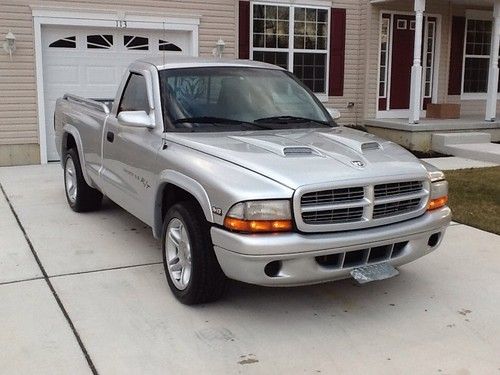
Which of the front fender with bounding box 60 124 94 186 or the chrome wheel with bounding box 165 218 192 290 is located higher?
the front fender with bounding box 60 124 94 186

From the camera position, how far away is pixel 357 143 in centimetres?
444

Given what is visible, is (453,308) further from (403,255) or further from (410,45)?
(410,45)

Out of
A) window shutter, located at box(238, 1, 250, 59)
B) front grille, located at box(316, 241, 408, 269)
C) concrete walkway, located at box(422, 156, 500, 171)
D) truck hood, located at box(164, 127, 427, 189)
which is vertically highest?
window shutter, located at box(238, 1, 250, 59)

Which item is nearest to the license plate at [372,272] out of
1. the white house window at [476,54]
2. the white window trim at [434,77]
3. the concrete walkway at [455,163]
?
the concrete walkway at [455,163]

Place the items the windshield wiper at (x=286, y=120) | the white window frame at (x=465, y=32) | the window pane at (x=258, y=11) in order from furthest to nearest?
the white window frame at (x=465, y=32) < the window pane at (x=258, y=11) < the windshield wiper at (x=286, y=120)

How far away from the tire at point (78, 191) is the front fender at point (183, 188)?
2378 millimetres

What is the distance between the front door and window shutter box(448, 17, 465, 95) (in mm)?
510

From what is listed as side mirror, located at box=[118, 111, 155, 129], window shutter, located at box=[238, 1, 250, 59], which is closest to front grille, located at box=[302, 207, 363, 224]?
side mirror, located at box=[118, 111, 155, 129]

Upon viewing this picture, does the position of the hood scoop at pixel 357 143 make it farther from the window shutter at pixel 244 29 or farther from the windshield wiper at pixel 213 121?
the window shutter at pixel 244 29

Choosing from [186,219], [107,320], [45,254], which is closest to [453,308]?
[186,219]

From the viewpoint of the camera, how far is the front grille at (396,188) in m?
3.95

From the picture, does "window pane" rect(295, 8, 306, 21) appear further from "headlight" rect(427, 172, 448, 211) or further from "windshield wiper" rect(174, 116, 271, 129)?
"headlight" rect(427, 172, 448, 211)

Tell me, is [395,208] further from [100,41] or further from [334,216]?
[100,41]

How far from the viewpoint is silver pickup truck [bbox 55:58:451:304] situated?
3629 millimetres
